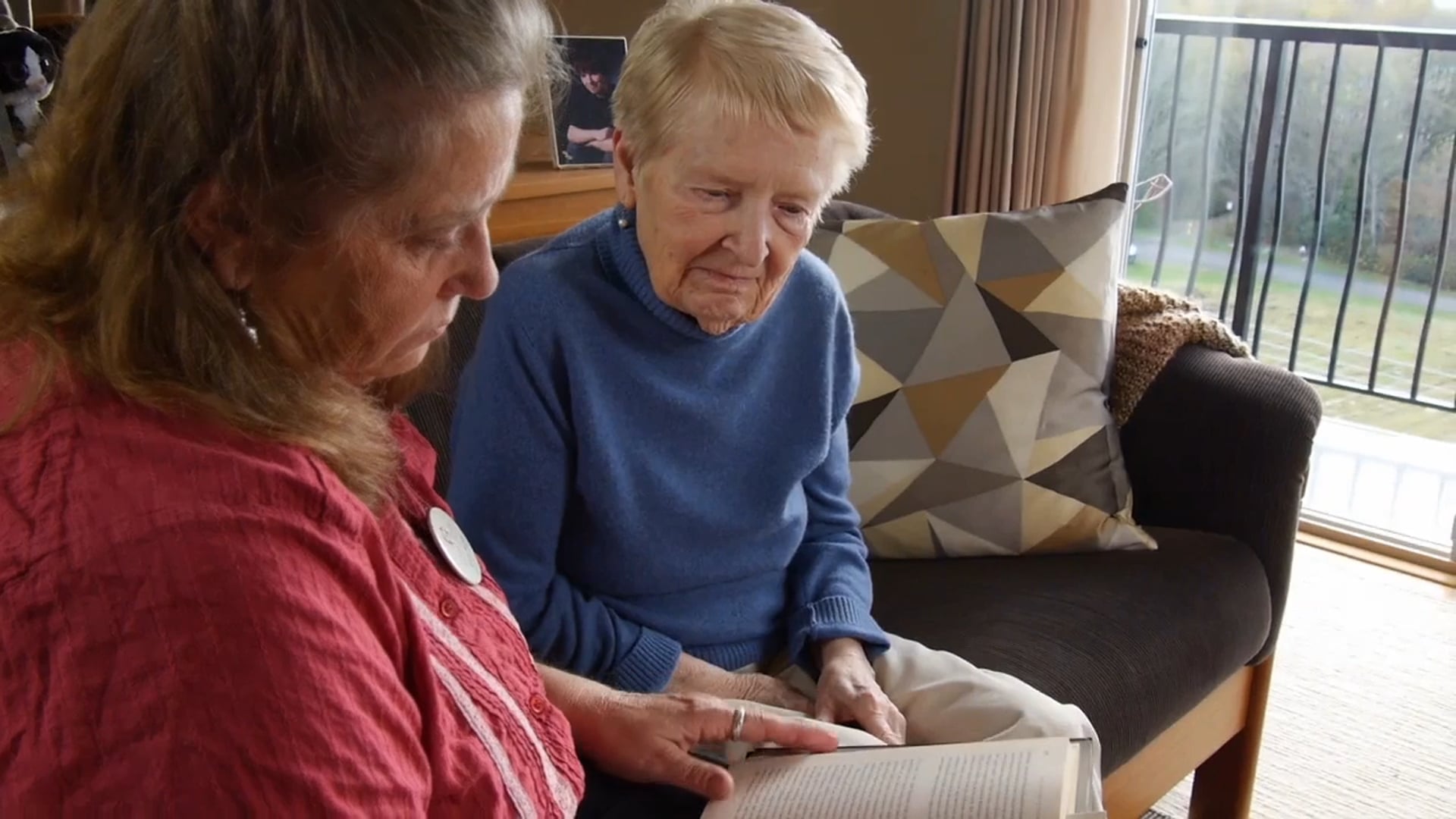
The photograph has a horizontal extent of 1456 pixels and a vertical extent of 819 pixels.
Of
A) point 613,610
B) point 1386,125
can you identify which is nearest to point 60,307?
point 613,610

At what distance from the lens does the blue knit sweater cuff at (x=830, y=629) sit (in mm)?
1386

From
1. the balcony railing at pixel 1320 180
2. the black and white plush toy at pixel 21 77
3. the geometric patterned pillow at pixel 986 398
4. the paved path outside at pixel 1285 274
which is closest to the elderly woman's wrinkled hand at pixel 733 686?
the geometric patterned pillow at pixel 986 398

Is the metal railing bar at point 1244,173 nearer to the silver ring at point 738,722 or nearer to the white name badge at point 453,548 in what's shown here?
the silver ring at point 738,722

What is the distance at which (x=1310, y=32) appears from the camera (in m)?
3.53

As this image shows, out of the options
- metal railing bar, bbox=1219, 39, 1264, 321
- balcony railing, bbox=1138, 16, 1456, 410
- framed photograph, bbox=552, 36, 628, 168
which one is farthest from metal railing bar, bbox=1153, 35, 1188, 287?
framed photograph, bbox=552, 36, 628, 168

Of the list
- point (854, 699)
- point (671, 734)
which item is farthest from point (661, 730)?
point (854, 699)

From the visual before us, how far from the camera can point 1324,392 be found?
383 centimetres

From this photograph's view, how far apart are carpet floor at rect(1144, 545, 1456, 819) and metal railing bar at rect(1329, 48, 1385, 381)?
1075 millimetres

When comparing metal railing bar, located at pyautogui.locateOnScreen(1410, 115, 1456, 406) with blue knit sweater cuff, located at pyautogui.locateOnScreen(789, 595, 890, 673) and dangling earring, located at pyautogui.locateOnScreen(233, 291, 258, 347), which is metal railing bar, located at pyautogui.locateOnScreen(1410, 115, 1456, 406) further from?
dangling earring, located at pyautogui.locateOnScreen(233, 291, 258, 347)

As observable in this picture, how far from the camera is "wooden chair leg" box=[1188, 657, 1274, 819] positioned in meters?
1.88

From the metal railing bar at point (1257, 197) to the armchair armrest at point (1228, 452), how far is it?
2075 millimetres

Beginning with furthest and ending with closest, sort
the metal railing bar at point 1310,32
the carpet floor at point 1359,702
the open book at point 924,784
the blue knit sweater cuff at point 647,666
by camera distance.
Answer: the metal railing bar at point 1310,32 < the carpet floor at point 1359,702 < the blue knit sweater cuff at point 647,666 < the open book at point 924,784

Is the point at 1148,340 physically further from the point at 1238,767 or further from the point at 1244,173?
the point at 1244,173

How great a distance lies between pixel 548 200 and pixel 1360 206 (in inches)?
93.8
